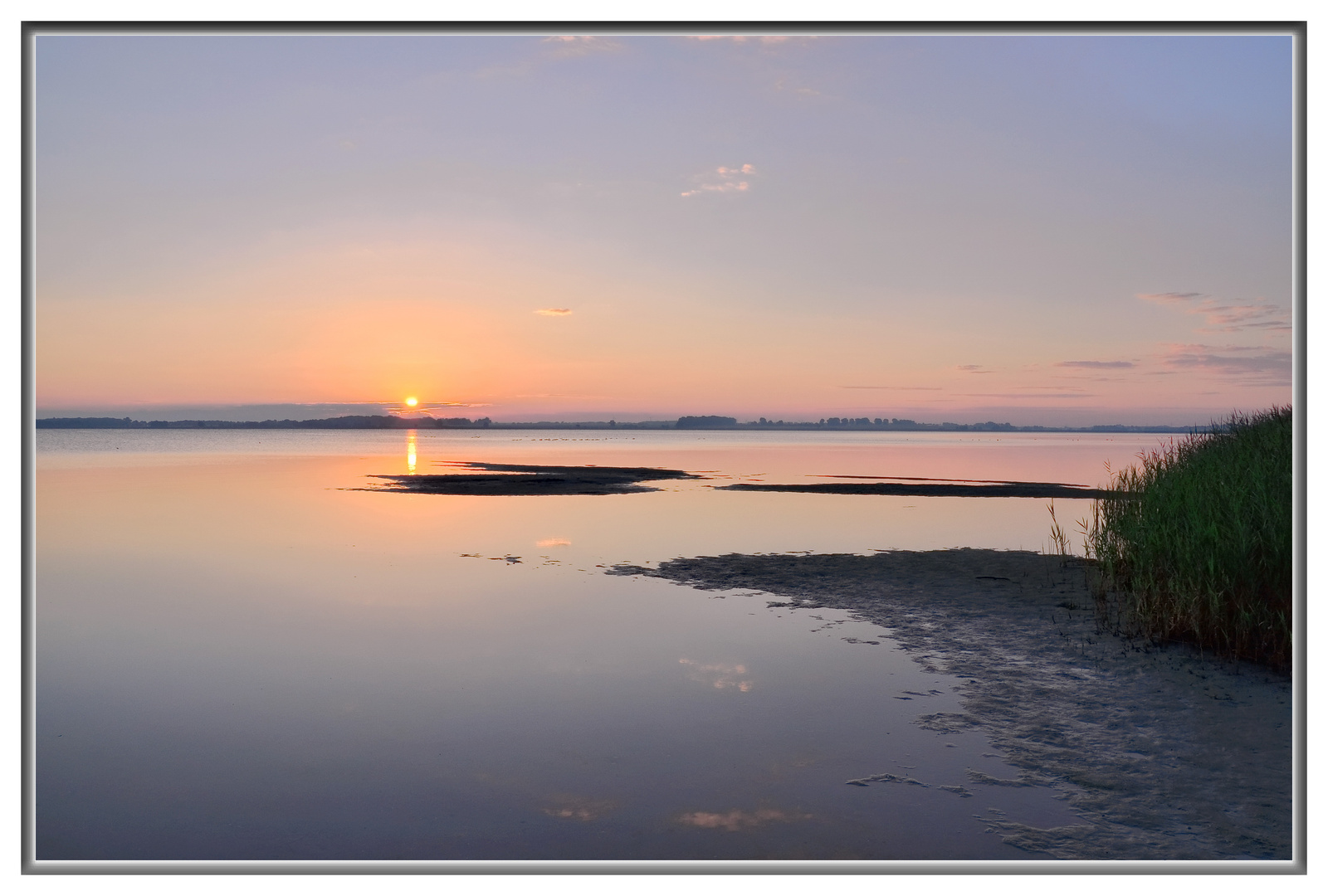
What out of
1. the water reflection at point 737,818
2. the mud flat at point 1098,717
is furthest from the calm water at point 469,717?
the mud flat at point 1098,717

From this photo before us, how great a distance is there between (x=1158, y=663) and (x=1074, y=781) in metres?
5.03

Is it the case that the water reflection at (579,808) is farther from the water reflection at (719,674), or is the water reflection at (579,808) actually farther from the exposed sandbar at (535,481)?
the exposed sandbar at (535,481)

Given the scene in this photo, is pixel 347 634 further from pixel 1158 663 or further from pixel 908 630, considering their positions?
pixel 1158 663

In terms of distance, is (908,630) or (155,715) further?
(908,630)

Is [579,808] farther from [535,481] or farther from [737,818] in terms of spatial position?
[535,481]

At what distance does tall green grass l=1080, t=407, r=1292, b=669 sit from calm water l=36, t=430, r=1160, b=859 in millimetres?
4227

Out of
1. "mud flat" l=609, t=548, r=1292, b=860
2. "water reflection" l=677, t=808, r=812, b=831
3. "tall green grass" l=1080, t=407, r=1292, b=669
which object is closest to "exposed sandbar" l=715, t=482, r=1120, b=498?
"mud flat" l=609, t=548, r=1292, b=860

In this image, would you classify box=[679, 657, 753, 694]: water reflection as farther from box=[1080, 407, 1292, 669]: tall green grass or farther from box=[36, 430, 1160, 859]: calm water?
box=[1080, 407, 1292, 669]: tall green grass

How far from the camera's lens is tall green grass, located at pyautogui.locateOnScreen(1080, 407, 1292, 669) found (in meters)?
12.1

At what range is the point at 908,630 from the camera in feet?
49.2

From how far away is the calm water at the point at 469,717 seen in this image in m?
7.32

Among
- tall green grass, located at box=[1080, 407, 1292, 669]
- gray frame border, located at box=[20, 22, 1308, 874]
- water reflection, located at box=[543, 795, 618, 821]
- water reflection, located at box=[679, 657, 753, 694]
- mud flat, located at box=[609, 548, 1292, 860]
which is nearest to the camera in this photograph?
gray frame border, located at box=[20, 22, 1308, 874]
